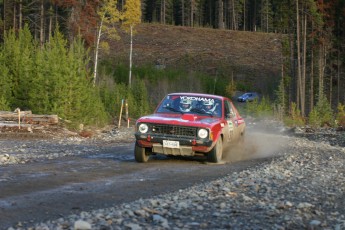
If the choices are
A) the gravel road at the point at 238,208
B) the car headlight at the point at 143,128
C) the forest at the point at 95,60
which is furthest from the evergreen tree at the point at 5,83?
the gravel road at the point at 238,208

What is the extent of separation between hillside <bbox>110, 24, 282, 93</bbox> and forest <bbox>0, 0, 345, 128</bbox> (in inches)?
→ 216

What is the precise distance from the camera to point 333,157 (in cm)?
1578

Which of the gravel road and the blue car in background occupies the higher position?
the blue car in background

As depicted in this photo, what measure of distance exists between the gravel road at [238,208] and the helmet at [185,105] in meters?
3.27

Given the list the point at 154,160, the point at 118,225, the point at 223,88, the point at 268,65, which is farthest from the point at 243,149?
the point at 268,65

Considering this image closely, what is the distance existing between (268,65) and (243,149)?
60.1 m

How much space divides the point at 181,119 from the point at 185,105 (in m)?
1.10

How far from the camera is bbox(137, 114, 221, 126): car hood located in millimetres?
12750

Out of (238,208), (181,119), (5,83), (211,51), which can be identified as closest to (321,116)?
(5,83)

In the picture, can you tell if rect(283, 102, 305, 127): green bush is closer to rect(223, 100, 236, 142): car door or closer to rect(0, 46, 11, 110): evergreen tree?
rect(0, 46, 11, 110): evergreen tree

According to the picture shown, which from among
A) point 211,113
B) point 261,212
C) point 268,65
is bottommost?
point 261,212

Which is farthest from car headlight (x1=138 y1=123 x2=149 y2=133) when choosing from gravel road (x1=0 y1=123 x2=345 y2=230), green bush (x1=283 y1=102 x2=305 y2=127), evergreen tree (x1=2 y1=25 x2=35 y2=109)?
green bush (x1=283 y1=102 x2=305 y2=127)

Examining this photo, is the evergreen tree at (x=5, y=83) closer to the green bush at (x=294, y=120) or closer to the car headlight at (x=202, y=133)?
the car headlight at (x=202, y=133)

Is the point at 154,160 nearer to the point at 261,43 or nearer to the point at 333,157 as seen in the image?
the point at 333,157
